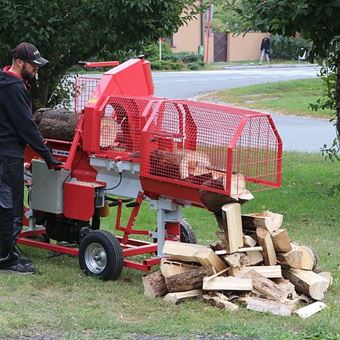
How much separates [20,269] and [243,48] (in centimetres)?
5220

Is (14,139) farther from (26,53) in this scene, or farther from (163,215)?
(163,215)

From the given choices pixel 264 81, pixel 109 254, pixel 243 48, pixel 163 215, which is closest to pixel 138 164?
pixel 163 215

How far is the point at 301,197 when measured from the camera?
12.3 meters

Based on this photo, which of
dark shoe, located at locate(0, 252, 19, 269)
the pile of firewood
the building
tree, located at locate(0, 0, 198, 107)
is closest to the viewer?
the pile of firewood

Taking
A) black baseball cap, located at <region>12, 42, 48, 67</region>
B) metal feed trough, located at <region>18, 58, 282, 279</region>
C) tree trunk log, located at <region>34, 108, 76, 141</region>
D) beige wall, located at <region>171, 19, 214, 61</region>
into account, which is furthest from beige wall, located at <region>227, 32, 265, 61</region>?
black baseball cap, located at <region>12, 42, 48, 67</region>

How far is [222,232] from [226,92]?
2399cm

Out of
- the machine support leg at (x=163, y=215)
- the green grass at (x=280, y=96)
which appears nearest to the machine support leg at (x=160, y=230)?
the machine support leg at (x=163, y=215)

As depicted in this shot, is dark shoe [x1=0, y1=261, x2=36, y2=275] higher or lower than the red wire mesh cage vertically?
lower

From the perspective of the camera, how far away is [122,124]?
7.52m

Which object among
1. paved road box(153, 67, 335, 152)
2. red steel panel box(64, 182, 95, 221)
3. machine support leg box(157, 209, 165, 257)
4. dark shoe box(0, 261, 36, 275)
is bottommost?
paved road box(153, 67, 335, 152)

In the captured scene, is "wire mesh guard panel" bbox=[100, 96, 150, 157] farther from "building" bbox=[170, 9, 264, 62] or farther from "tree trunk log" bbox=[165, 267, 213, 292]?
"building" bbox=[170, 9, 264, 62]

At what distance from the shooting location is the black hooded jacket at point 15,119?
7309 mm

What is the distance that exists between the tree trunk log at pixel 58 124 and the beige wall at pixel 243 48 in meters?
50.4

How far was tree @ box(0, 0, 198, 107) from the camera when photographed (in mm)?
11000
